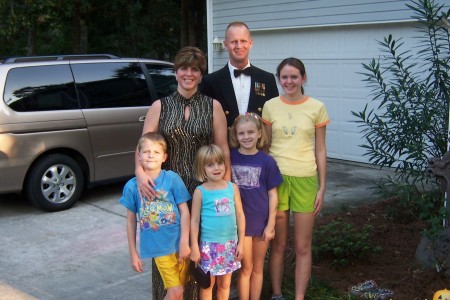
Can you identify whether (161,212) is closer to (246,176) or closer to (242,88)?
(246,176)

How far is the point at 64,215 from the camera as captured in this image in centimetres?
644

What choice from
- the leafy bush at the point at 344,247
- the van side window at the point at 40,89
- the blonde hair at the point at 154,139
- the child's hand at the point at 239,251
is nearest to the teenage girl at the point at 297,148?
the child's hand at the point at 239,251

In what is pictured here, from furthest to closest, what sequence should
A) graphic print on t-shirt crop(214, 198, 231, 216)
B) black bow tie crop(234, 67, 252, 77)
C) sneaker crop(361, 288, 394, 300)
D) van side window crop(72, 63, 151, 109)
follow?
van side window crop(72, 63, 151, 109)
sneaker crop(361, 288, 394, 300)
black bow tie crop(234, 67, 252, 77)
graphic print on t-shirt crop(214, 198, 231, 216)

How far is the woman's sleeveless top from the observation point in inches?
126

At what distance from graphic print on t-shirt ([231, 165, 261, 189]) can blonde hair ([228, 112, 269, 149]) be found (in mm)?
157

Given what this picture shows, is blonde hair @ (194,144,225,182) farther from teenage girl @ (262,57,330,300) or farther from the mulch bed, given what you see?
the mulch bed

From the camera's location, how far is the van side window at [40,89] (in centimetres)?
622

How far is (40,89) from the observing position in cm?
643

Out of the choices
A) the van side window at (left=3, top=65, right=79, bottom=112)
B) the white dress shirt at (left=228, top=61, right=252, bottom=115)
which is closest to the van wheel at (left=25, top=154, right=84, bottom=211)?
the van side window at (left=3, top=65, right=79, bottom=112)

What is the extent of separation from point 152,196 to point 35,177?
148 inches

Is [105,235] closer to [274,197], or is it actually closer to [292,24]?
[274,197]

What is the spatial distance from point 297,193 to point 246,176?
0.38m

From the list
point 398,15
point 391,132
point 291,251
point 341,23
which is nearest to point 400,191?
point 391,132

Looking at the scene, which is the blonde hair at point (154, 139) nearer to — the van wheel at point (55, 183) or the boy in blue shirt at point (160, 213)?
the boy in blue shirt at point (160, 213)
